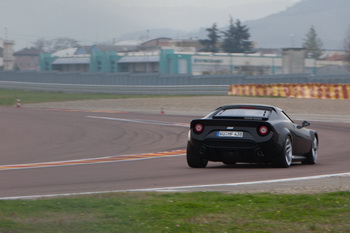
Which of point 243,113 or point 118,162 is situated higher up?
point 243,113

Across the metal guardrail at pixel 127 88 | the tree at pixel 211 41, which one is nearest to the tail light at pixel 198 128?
the metal guardrail at pixel 127 88

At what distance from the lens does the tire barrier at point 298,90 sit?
114 ft

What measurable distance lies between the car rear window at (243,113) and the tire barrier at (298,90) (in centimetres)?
2437

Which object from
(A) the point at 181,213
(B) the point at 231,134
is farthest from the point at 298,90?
(A) the point at 181,213

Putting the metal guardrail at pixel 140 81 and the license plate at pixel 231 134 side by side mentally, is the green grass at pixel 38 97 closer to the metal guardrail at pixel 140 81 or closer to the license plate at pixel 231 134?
the metal guardrail at pixel 140 81

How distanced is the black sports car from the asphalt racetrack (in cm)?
25

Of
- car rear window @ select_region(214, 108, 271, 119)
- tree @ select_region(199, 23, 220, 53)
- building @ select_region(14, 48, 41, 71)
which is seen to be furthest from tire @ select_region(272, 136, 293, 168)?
building @ select_region(14, 48, 41, 71)

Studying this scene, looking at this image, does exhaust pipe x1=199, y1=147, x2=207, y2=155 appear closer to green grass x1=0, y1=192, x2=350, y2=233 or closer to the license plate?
the license plate

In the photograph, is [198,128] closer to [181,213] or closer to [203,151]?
[203,151]

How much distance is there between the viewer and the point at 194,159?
11.2 m

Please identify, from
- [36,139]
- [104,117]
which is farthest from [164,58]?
[36,139]

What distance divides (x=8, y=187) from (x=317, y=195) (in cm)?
439

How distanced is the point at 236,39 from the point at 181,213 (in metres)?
111

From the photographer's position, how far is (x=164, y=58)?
72.1 meters
